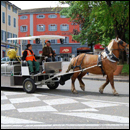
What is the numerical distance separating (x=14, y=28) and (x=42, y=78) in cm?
4092

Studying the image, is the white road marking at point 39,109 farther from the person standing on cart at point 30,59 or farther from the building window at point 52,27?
the building window at point 52,27

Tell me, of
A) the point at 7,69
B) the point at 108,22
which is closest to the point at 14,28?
the point at 108,22

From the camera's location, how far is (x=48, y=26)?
59.3 m

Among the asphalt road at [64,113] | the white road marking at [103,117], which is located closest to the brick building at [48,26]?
the asphalt road at [64,113]

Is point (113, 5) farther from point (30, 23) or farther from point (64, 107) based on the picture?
point (30, 23)

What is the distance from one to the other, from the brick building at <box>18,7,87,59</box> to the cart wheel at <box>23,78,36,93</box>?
48007 mm

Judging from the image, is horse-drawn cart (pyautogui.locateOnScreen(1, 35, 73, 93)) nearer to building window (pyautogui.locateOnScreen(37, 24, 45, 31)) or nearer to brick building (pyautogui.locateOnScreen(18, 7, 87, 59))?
brick building (pyautogui.locateOnScreen(18, 7, 87, 59))

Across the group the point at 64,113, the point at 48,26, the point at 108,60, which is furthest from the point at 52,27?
the point at 64,113

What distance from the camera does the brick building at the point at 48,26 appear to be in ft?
190

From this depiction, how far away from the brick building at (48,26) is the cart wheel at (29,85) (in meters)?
48.0

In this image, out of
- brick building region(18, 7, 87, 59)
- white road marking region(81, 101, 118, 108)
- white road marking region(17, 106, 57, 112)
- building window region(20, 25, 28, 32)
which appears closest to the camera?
white road marking region(17, 106, 57, 112)

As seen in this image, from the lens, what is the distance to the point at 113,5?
57.5 feet

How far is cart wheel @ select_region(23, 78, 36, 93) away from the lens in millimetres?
9588

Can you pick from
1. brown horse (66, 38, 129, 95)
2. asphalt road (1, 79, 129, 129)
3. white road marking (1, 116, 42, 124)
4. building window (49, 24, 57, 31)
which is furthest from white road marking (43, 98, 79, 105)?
building window (49, 24, 57, 31)
